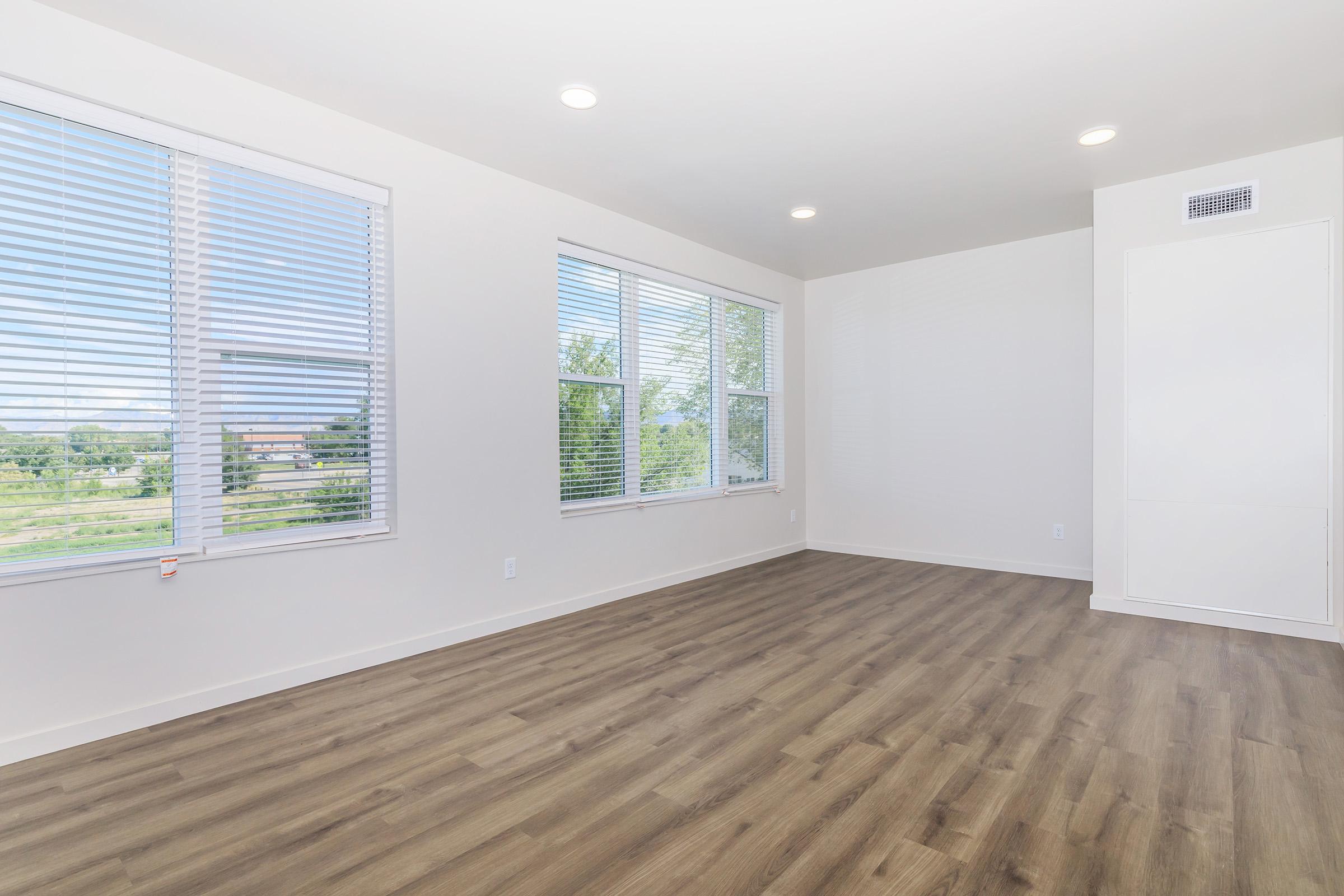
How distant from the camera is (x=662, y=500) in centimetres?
498

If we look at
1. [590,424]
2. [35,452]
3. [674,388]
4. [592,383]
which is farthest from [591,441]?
[35,452]

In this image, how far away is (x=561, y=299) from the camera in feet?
14.0

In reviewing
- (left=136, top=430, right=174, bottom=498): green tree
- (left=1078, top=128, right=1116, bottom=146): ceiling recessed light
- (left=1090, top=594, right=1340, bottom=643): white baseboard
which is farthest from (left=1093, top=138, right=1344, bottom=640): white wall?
(left=136, top=430, right=174, bottom=498): green tree

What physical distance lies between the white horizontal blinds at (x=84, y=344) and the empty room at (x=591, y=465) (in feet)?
0.04

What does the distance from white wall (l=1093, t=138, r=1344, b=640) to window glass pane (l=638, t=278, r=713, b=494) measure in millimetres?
2817

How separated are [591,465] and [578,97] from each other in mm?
2289

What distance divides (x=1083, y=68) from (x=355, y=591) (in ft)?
13.4

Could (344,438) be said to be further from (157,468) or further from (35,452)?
(35,452)

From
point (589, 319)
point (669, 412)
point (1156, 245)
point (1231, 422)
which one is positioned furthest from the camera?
point (669, 412)

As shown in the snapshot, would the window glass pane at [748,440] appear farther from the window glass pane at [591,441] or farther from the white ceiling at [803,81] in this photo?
the white ceiling at [803,81]

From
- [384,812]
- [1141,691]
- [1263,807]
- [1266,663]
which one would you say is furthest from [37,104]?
[1266,663]

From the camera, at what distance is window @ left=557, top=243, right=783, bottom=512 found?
14.4 ft

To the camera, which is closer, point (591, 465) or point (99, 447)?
point (99, 447)

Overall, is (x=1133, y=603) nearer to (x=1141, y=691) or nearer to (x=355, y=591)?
(x=1141, y=691)
